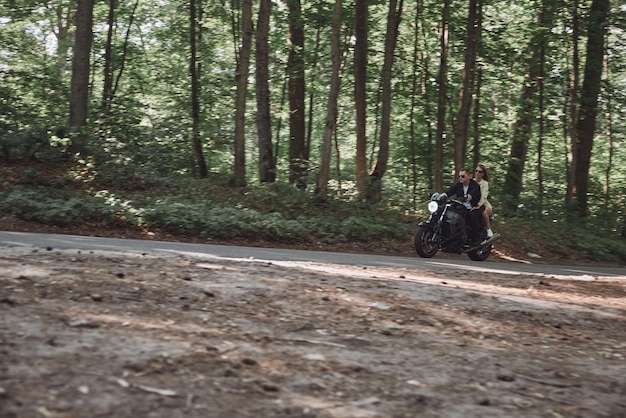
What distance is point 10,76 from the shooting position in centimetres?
2053

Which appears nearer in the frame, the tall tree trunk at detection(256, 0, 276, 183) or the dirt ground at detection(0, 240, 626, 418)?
the dirt ground at detection(0, 240, 626, 418)

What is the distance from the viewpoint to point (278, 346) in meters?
4.64

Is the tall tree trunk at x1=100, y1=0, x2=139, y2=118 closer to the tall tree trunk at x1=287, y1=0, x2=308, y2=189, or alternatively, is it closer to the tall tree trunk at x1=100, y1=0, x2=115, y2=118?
the tall tree trunk at x1=100, y1=0, x2=115, y2=118

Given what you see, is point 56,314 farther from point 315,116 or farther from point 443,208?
point 315,116

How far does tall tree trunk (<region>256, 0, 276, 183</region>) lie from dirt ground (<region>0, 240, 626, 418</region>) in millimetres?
12496

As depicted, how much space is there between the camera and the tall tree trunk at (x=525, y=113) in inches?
901

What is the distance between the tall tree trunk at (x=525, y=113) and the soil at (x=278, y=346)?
16921 millimetres

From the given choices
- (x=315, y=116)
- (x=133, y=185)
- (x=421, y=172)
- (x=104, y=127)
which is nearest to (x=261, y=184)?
(x=133, y=185)

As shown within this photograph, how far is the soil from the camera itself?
3.43 m

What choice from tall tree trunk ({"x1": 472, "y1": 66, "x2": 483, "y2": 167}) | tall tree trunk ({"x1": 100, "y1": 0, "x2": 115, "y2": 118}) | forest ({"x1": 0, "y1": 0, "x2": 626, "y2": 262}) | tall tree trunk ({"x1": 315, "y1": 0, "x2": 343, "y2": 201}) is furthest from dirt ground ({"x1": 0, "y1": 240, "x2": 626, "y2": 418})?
tall tree trunk ({"x1": 100, "y1": 0, "x2": 115, "y2": 118})

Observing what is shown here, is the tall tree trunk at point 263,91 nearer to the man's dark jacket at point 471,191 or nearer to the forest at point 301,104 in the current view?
the forest at point 301,104

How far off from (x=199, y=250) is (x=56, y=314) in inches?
270

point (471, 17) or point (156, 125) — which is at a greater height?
point (471, 17)

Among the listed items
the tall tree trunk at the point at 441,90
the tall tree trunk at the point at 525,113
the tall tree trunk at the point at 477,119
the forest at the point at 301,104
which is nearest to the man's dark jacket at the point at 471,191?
the forest at the point at 301,104
